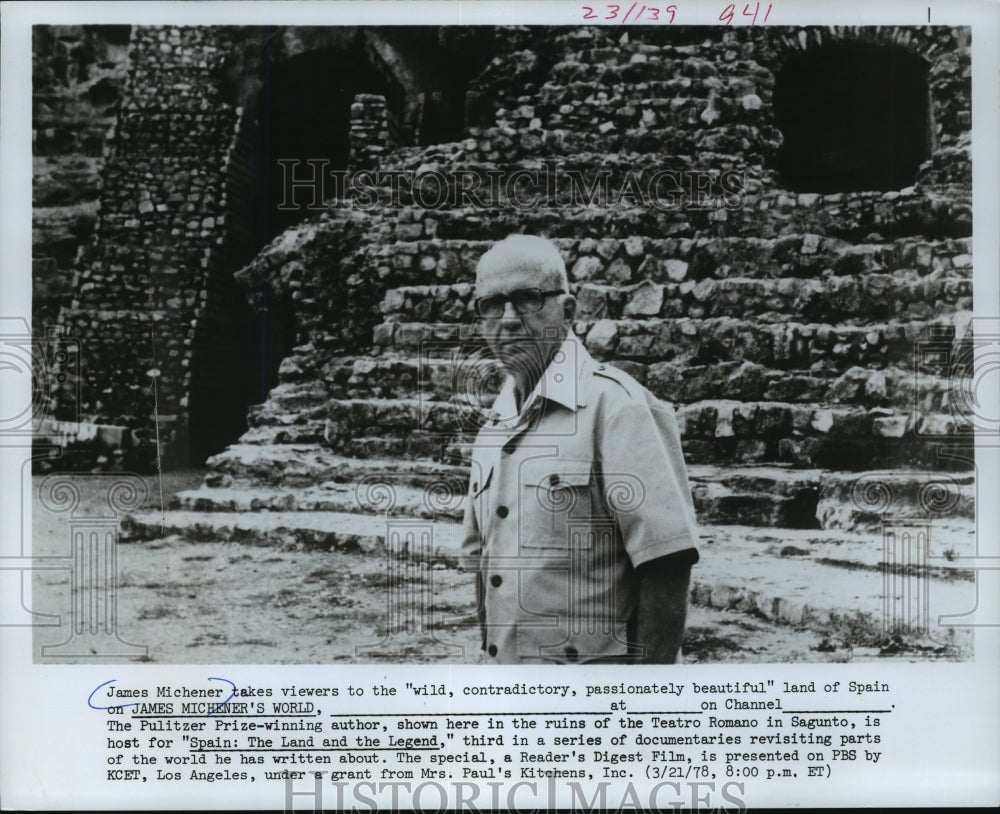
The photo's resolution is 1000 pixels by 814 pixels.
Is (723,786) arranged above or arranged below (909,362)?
below

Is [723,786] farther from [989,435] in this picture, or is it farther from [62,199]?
[62,199]

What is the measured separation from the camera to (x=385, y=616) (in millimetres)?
4195

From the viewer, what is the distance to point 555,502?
393cm

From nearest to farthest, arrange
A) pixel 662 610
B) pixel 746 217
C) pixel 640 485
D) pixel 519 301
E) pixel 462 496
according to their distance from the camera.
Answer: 1. pixel 640 485
2. pixel 662 610
3. pixel 519 301
4. pixel 462 496
5. pixel 746 217

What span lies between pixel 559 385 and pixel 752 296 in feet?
3.83

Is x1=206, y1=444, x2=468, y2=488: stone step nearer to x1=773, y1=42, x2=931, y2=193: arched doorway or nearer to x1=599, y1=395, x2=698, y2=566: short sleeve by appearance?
x1=599, y1=395, x2=698, y2=566: short sleeve

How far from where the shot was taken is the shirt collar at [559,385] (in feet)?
12.7

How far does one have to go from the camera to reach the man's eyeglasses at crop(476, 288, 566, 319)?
4.08m

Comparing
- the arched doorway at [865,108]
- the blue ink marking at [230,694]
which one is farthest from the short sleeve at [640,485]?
the blue ink marking at [230,694]

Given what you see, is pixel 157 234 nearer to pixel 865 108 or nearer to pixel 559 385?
pixel 559 385

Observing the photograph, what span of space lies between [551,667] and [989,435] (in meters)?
2.37

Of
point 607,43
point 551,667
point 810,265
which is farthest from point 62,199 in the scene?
point 810,265

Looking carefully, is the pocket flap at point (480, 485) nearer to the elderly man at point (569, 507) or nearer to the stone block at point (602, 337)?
the elderly man at point (569, 507)

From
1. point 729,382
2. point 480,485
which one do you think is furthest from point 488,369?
point 729,382
